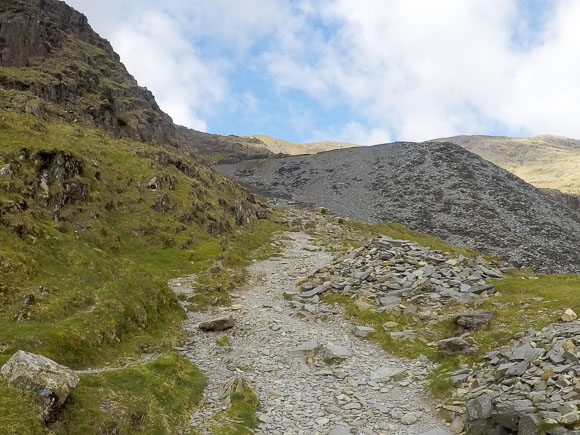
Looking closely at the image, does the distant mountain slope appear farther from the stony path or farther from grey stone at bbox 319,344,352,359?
grey stone at bbox 319,344,352,359

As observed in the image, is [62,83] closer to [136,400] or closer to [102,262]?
[102,262]

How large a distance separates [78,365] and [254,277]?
876 inches

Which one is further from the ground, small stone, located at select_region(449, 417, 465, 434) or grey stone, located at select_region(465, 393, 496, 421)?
grey stone, located at select_region(465, 393, 496, 421)

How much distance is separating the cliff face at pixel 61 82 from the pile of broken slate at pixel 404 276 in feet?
139

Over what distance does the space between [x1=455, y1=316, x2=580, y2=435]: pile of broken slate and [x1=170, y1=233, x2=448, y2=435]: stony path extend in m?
1.77

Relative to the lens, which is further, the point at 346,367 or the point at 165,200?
the point at 165,200

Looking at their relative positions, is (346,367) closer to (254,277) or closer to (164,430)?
(164,430)

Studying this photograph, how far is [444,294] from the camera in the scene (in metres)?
28.1

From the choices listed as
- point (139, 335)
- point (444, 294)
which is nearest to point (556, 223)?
point (444, 294)

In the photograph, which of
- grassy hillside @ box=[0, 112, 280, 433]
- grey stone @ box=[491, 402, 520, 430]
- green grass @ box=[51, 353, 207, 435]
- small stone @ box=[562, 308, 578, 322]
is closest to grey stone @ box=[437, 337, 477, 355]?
small stone @ box=[562, 308, 578, 322]

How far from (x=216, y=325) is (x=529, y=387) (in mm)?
16589

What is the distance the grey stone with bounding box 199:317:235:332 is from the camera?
25.6 m

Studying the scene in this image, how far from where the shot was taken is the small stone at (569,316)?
64.1 ft

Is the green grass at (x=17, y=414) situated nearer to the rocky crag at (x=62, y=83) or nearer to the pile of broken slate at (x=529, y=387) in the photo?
the pile of broken slate at (x=529, y=387)
